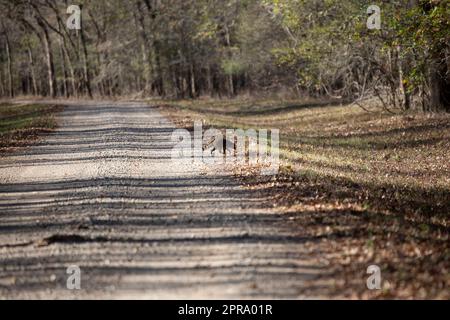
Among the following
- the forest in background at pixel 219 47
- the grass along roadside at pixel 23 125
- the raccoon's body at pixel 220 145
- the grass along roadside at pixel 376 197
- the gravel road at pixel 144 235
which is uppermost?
the forest in background at pixel 219 47

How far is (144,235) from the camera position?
25.0 ft

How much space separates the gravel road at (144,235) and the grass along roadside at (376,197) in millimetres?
411

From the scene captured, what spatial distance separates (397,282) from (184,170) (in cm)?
680

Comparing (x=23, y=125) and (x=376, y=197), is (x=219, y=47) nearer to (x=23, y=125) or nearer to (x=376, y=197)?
(x=23, y=125)

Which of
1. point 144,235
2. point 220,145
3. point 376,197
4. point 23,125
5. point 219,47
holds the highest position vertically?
point 219,47

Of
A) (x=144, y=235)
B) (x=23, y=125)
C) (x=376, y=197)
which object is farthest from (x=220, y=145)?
(x=23, y=125)

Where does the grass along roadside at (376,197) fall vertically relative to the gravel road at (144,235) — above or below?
below

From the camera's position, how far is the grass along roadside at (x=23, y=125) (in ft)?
59.4

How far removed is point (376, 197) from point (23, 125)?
1624cm

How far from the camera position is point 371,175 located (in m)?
13.4

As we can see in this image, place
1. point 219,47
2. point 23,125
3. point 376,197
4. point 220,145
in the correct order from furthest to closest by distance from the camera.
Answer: point 219,47 < point 23,125 < point 220,145 < point 376,197

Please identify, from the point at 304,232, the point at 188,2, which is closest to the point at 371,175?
the point at 304,232

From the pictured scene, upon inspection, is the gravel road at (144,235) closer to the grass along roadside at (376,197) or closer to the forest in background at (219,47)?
the grass along roadside at (376,197)

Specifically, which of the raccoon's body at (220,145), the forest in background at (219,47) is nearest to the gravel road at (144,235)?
the raccoon's body at (220,145)
